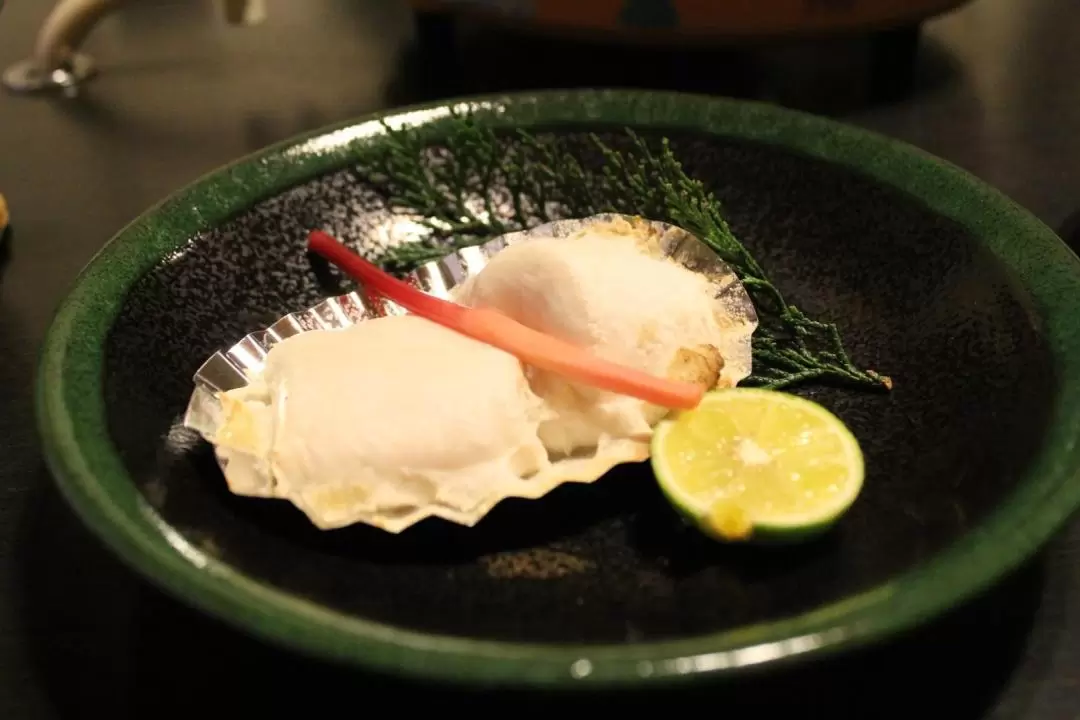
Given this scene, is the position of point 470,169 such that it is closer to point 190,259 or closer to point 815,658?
point 190,259

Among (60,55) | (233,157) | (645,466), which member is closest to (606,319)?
(645,466)

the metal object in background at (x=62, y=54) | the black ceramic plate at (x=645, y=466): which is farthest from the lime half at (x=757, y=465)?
the metal object in background at (x=62, y=54)

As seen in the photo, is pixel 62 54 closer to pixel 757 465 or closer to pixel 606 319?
pixel 606 319

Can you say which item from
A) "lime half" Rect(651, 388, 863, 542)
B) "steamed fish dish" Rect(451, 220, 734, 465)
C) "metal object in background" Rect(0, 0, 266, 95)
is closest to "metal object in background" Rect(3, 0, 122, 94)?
"metal object in background" Rect(0, 0, 266, 95)

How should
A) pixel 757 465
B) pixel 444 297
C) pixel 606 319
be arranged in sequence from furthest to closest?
pixel 444 297, pixel 606 319, pixel 757 465

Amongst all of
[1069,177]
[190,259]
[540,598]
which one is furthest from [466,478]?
[1069,177]

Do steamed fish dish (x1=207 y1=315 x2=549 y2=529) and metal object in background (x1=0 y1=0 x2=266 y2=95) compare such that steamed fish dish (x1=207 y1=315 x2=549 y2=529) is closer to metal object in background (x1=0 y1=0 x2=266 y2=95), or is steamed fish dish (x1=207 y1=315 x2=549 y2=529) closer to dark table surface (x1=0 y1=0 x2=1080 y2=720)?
dark table surface (x1=0 y1=0 x2=1080 y2=720)

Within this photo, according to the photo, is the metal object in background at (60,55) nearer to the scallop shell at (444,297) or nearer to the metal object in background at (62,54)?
the metal object in background at (62,54)
